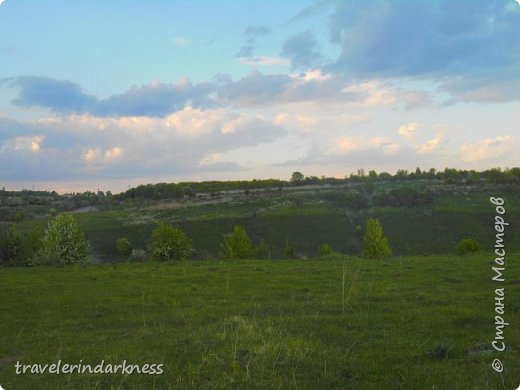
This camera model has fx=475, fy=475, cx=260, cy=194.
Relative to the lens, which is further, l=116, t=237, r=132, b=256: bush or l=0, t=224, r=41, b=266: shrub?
l=116, t=237, r=132, b=256: bush

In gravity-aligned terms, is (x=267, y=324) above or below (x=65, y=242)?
above

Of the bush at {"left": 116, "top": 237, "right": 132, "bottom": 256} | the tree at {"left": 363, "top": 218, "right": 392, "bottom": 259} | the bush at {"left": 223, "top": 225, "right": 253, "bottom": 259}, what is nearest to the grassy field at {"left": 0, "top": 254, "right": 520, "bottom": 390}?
the tree at {"left": 363, "top": 218, "right": 392, "bottom": 259}

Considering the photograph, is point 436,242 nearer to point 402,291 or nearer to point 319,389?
point 402,291

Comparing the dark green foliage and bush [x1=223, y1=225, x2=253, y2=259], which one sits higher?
the dark green foliage

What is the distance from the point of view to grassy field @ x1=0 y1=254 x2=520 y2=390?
27.2 ft

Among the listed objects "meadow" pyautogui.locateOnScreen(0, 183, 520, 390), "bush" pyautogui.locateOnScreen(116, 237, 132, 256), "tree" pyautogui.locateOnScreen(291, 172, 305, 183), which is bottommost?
"bush" pyautogui.locateOnScreen(116, 237, 132, 256)

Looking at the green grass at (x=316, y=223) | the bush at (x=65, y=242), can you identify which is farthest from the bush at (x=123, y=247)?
the bush at (x=65, y=242)

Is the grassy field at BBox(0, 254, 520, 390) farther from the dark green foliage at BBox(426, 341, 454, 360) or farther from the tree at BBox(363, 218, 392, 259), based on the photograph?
the tree at BBox(363, 218, 392, 259)

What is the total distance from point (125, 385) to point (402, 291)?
1256 centimetres

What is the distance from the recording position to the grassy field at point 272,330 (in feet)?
27.2

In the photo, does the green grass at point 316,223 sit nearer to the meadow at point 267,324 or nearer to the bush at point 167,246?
the bush at point 167,246

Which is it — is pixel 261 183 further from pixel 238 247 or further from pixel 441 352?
pixel 441 352

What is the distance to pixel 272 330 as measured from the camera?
11281 mm

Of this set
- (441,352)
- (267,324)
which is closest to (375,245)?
(267,324)
